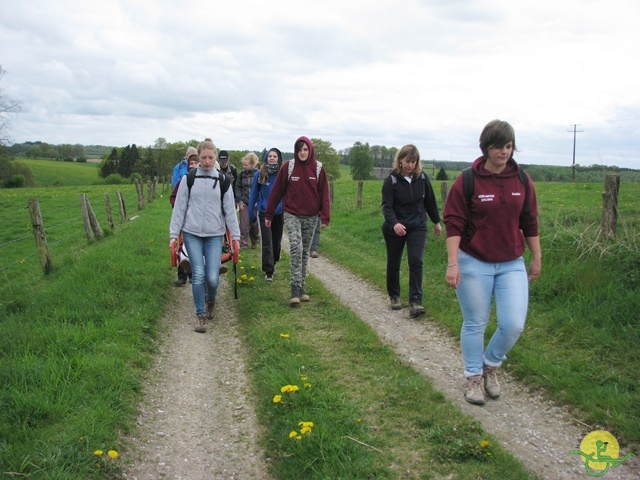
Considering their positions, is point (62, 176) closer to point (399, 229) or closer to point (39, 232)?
point (39, 232)

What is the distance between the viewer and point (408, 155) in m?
6.48

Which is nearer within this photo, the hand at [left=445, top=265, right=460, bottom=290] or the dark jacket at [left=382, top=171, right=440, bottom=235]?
the hand at [left=445, top=265, right=460, bottom=290]

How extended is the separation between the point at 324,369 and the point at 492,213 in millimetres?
2101

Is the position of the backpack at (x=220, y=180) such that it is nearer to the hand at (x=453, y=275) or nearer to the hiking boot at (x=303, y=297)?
the hiking boot at (x=303, y=297)

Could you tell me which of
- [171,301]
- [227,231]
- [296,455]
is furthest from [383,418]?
[171,301]

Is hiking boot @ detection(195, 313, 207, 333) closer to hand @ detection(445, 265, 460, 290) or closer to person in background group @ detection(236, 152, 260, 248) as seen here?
hand @ detection(445, 265, 460, 290)

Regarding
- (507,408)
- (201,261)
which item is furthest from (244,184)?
(507,408)

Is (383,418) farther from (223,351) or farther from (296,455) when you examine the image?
(223,351)

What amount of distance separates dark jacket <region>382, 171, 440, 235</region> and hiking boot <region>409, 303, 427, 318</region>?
1.01 metres

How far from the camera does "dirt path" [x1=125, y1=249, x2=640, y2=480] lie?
3566mm

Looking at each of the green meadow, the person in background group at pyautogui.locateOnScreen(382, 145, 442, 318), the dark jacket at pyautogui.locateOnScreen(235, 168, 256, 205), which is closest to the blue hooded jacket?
the dark jacket at pyautogui.locateOnScreen(235, 168, 256, 205)

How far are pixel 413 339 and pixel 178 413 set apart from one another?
2754 millimetres

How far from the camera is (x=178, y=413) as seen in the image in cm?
437

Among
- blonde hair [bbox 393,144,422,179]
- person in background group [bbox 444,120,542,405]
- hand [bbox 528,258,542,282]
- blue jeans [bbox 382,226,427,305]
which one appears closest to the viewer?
person in background group [bbox 444,120,542,405]
